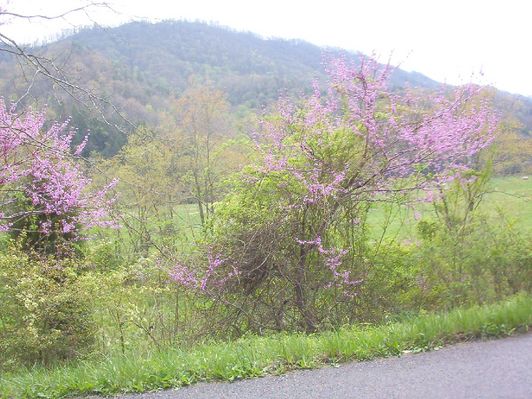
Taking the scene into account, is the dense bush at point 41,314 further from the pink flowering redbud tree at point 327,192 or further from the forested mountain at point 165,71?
the forested mountain at point 165,71

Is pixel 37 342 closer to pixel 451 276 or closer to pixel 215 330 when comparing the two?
pixel 215 330

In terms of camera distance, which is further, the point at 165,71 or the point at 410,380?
the point at 165,71

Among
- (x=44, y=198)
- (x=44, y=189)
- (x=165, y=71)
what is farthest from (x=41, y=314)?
(x=165, y=71)

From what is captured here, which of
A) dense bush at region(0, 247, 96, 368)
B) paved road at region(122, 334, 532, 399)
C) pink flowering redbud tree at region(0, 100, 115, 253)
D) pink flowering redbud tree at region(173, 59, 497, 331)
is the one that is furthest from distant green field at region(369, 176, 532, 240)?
dense bush at region(0, 247, 96, 368)

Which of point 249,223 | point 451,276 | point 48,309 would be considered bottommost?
point 48,309

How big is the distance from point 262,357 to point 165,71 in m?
45.8

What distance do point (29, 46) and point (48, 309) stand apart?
3498 millimetres

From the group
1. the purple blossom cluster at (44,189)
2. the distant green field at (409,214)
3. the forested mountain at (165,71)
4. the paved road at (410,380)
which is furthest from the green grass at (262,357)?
the purple blossom cluster at (44,189)

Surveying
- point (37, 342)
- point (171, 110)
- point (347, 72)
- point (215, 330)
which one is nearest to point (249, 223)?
point (215, 330)

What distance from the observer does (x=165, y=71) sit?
46.9 metres

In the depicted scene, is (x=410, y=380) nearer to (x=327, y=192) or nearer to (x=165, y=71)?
(x=327, y=192)

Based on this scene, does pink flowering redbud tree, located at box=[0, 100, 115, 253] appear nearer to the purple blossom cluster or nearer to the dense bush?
the purple blossom cluster

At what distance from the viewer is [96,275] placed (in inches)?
279

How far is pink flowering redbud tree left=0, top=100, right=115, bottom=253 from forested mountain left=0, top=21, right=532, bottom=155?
31.9 inches
